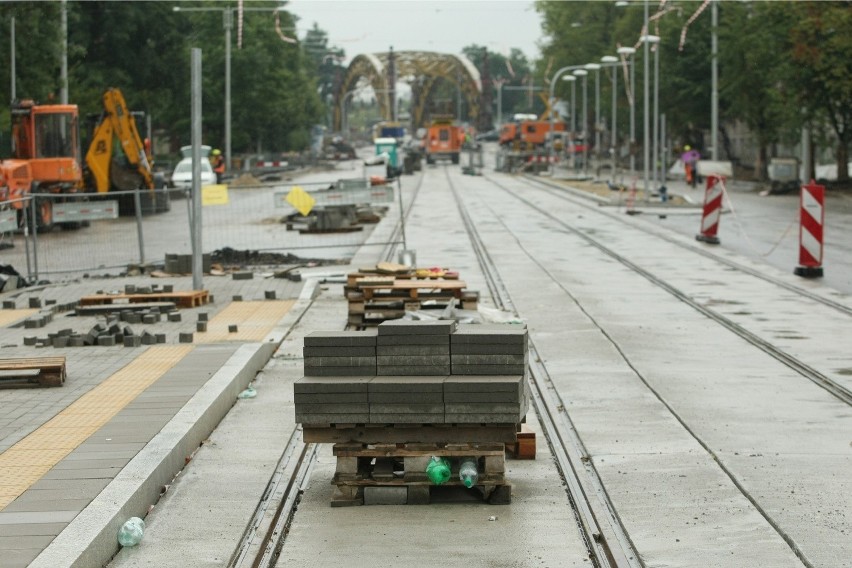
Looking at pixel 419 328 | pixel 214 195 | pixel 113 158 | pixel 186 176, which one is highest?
pixel 113 158

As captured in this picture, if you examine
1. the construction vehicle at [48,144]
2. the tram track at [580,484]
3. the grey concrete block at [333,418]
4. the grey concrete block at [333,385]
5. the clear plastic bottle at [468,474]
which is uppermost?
the construction vehicle at [48,144]

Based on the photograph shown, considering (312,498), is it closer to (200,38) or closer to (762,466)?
(762,466)

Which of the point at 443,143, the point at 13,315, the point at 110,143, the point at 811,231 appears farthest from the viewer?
the point at 443,143

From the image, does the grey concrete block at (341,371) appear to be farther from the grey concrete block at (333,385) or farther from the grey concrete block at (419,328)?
the grey concrete block at (419,328)

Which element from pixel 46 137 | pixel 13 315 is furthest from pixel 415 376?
pixel 46 137

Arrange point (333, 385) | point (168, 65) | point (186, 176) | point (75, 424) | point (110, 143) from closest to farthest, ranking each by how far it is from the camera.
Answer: point (333, 385) → point (75, 424) → point (110, 143) → point (186, 176) → point (168, 65)

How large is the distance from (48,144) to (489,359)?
114 ft

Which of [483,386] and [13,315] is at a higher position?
[483,386]

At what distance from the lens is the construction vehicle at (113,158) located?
45656mm

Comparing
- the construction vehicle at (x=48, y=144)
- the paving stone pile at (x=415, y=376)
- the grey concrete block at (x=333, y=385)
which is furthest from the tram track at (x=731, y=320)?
the construction vehicle at (x=48, y=144)

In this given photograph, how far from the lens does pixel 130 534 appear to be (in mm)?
8391

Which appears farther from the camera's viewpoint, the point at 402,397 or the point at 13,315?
the point at 13,315

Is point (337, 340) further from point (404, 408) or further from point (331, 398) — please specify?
point (404, 408)

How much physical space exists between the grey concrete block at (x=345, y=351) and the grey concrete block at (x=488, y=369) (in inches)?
20.8
